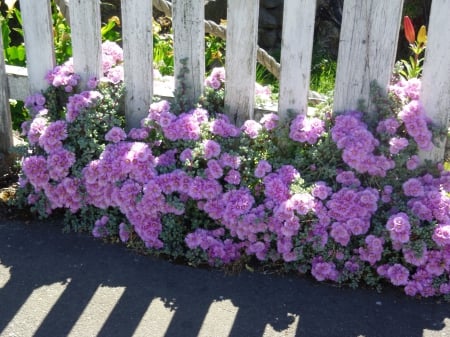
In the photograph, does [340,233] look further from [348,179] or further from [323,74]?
Answer: [323,74]

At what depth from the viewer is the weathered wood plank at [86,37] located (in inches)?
131

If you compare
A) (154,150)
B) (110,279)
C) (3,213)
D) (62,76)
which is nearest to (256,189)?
(154,150)

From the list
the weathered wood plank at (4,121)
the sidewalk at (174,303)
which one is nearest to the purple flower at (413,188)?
the sidewalk at (174,303)

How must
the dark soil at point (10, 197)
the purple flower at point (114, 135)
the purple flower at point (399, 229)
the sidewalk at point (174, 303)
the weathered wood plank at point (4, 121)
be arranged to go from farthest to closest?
the weathered wood plank at point (4, 121), the dark soil at point (10, 197), the purple flower at point (114, 135), the purple flower at point (399, 229), the sidewalk at point (174, 303)

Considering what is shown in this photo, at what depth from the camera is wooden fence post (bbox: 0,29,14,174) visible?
371 centimetres

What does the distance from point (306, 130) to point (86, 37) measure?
128 centimetres

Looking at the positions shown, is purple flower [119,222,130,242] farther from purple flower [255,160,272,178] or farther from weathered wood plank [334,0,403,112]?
weathered wood plank [334,0,403,112]

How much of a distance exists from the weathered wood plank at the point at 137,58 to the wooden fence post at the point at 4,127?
810 mm

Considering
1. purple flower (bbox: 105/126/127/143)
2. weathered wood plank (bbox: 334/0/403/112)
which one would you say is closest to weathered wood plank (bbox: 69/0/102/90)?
purple flower (bbox: 105/126/127/143)

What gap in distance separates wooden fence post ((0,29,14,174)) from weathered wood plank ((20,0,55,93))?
0.64 ft

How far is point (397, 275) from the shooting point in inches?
113

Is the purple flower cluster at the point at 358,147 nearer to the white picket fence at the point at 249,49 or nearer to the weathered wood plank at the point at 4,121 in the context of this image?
the white picket fence at the point at 249,49

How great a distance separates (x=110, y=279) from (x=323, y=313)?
1008mm

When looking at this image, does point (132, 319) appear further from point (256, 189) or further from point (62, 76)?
point (62, 76)
